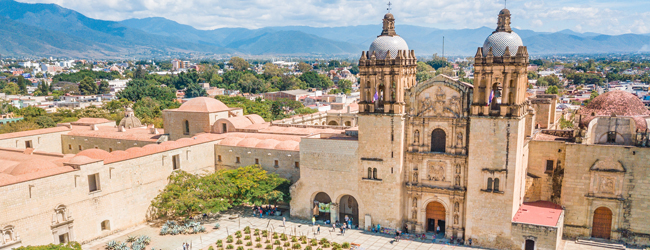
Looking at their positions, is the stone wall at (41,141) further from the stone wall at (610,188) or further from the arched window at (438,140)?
the stone wall at (610,188)

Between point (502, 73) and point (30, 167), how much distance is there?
105 feet

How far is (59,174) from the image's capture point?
28734 millimetres

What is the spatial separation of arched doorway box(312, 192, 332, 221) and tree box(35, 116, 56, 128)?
4826 cm

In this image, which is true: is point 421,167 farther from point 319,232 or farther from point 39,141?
point 39,141

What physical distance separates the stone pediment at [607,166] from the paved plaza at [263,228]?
531 cm

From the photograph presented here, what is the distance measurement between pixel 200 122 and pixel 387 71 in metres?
22.7

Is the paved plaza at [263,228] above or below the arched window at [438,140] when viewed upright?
below

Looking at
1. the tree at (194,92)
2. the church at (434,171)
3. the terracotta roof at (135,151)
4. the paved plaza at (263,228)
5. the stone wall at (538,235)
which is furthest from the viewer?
the tree at (194,92)

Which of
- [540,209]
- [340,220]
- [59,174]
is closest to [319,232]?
[340,220]

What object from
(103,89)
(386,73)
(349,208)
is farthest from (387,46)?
(103,89)

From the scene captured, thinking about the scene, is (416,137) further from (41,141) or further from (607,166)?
(41,141)

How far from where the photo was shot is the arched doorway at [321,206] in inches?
1371

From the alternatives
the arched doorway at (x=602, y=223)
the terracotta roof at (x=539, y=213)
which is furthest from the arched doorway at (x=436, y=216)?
the arched doorway at (x=602, y=223)

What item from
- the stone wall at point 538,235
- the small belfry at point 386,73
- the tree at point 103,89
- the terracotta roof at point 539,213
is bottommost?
the stone wall at point 538,235
